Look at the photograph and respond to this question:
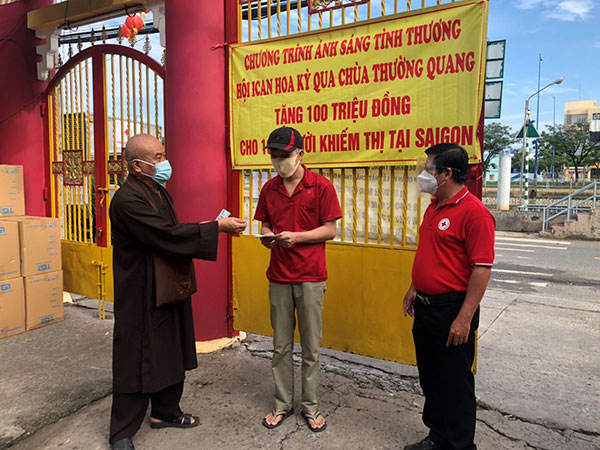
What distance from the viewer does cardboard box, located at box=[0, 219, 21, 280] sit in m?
4.36

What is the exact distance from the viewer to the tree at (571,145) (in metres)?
36.7

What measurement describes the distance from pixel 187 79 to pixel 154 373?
2.43 meters

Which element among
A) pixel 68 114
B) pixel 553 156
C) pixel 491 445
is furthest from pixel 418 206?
pixel 553 156

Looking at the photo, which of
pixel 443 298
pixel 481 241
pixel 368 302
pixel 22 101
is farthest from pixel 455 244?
pixel 22 101

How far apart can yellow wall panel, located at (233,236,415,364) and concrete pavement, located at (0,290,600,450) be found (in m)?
0.30

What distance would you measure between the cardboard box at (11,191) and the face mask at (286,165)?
3.65 m

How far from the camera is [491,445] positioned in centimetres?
264

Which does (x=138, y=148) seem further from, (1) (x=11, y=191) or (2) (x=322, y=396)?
(1) (x=11, y=191)

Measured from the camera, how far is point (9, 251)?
4418mm

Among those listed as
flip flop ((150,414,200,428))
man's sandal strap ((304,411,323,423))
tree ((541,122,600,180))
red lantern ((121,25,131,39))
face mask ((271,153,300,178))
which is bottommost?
flip flop ((150,414,200,428))

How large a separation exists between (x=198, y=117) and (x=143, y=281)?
5.92 ft

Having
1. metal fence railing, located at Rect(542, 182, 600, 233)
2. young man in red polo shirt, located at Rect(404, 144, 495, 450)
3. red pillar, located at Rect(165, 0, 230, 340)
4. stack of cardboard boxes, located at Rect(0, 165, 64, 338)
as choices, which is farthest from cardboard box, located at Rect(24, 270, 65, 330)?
metal fence railing, located at Rect(542, 182, 600, 233)

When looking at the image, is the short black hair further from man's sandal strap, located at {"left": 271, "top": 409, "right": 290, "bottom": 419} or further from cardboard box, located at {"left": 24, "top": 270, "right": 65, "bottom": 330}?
cardboard box, located at {"left": 24, "top": 270, "right": 65, "bottom": 330}

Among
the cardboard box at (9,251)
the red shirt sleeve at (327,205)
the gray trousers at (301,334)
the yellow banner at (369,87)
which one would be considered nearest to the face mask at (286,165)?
the red shirt sleeve at (327,205)
